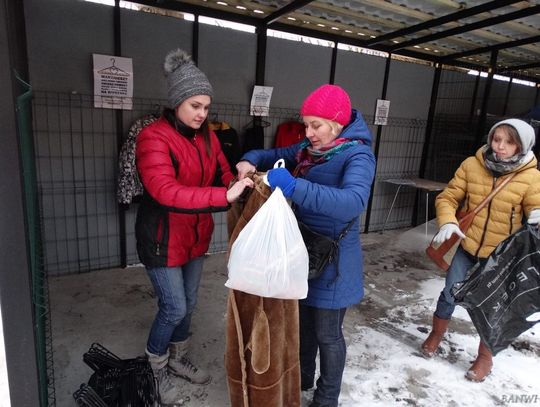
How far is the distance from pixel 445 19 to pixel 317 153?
285 centimetres

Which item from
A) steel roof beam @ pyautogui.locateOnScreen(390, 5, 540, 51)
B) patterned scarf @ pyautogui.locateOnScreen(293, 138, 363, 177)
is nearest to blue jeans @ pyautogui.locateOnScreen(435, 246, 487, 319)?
patterned scarf @ pyautogui.locateOnScreen(293, 138, 363, 177)

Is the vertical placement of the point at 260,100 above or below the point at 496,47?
below

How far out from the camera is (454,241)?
2188 mm

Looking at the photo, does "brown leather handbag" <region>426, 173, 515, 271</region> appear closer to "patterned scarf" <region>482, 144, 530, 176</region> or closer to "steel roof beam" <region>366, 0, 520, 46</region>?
"patterned scarf" <region>482, 144, 530, 176</region>

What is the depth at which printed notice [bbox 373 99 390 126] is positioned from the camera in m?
4.82

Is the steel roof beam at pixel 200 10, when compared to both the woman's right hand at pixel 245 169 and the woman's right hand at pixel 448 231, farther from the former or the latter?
the woman's right hand at pixel 448 231

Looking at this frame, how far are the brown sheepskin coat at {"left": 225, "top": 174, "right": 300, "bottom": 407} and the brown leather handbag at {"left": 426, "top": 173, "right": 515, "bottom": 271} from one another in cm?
114

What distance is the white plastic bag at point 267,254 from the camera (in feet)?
4.36

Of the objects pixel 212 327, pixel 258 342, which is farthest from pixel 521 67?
pixel 258 342

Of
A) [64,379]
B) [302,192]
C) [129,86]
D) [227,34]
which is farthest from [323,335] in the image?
[227,34]

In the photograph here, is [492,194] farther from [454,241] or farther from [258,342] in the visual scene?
[258,342]

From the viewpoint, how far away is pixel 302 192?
133 centimetres

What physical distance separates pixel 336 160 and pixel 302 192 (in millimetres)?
281

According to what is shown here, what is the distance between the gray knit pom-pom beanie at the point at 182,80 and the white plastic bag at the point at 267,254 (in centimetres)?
63
